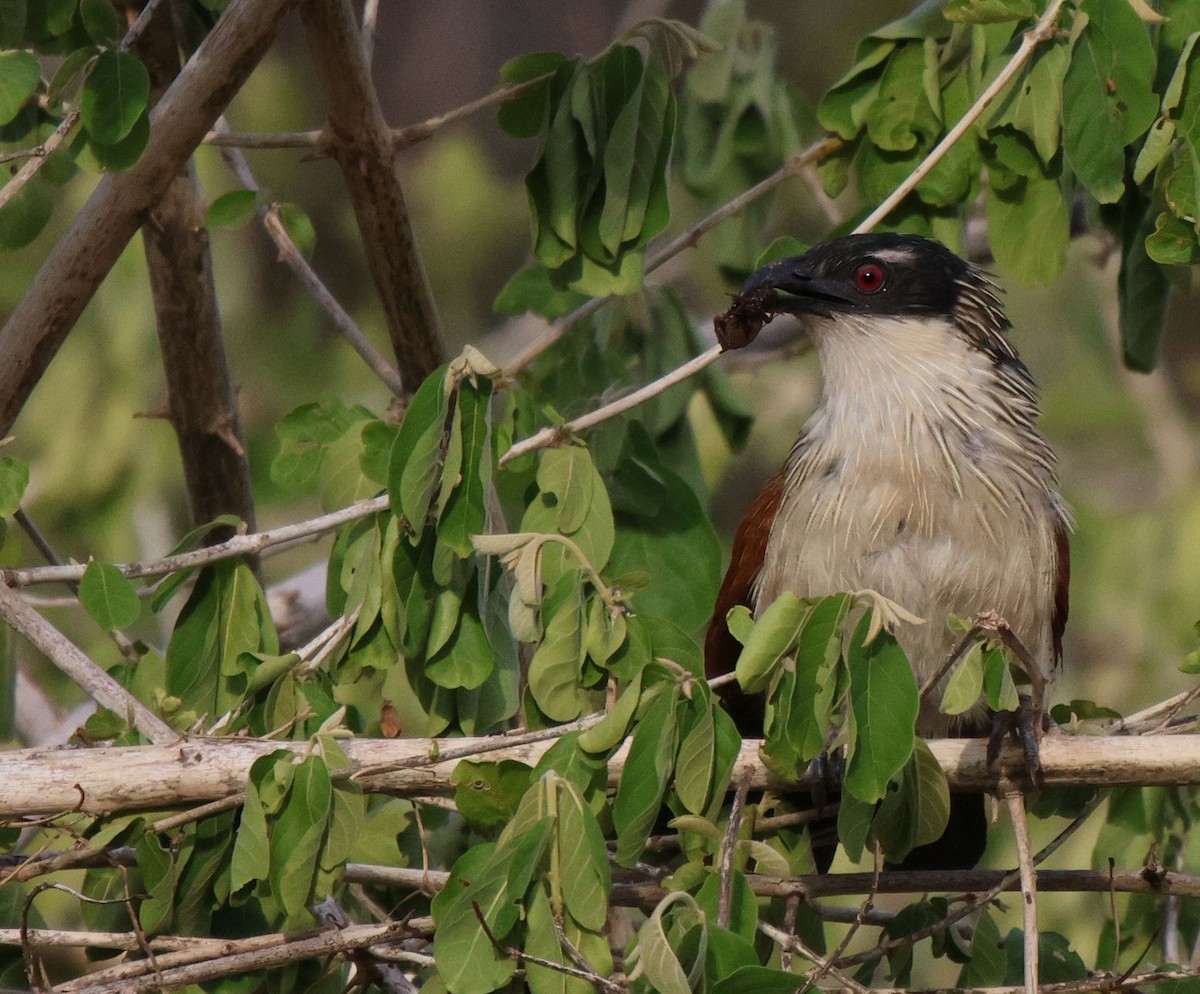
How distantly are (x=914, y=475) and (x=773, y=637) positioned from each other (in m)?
0.98

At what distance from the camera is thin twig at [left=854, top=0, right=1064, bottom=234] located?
2607 mm

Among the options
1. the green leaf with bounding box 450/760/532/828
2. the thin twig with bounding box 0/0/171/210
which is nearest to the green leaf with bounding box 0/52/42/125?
the thin twig with bounding box 0/0/171/210

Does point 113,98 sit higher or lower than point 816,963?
higher

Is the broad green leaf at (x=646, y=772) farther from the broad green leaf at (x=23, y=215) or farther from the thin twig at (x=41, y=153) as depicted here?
the broad green leaf at (x=23, y=215)

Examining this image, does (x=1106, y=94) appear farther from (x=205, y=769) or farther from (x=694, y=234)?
(x=205, y=769)

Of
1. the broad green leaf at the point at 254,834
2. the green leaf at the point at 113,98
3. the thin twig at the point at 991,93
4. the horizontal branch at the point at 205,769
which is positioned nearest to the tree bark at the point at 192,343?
the green leaf at the point at 113,98

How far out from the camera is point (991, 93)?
8.84ft

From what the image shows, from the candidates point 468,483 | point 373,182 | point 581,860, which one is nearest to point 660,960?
point 581,860

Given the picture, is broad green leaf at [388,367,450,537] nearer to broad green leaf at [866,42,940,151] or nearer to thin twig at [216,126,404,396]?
thin twig at [216,126,404,396]

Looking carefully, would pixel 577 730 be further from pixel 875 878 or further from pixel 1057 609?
pixel 1057 609

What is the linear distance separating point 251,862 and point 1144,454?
558cm

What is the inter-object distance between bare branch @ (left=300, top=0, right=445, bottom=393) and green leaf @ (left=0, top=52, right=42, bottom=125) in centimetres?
54

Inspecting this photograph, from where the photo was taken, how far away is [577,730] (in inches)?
84.7

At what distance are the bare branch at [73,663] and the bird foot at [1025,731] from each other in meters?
1.26
